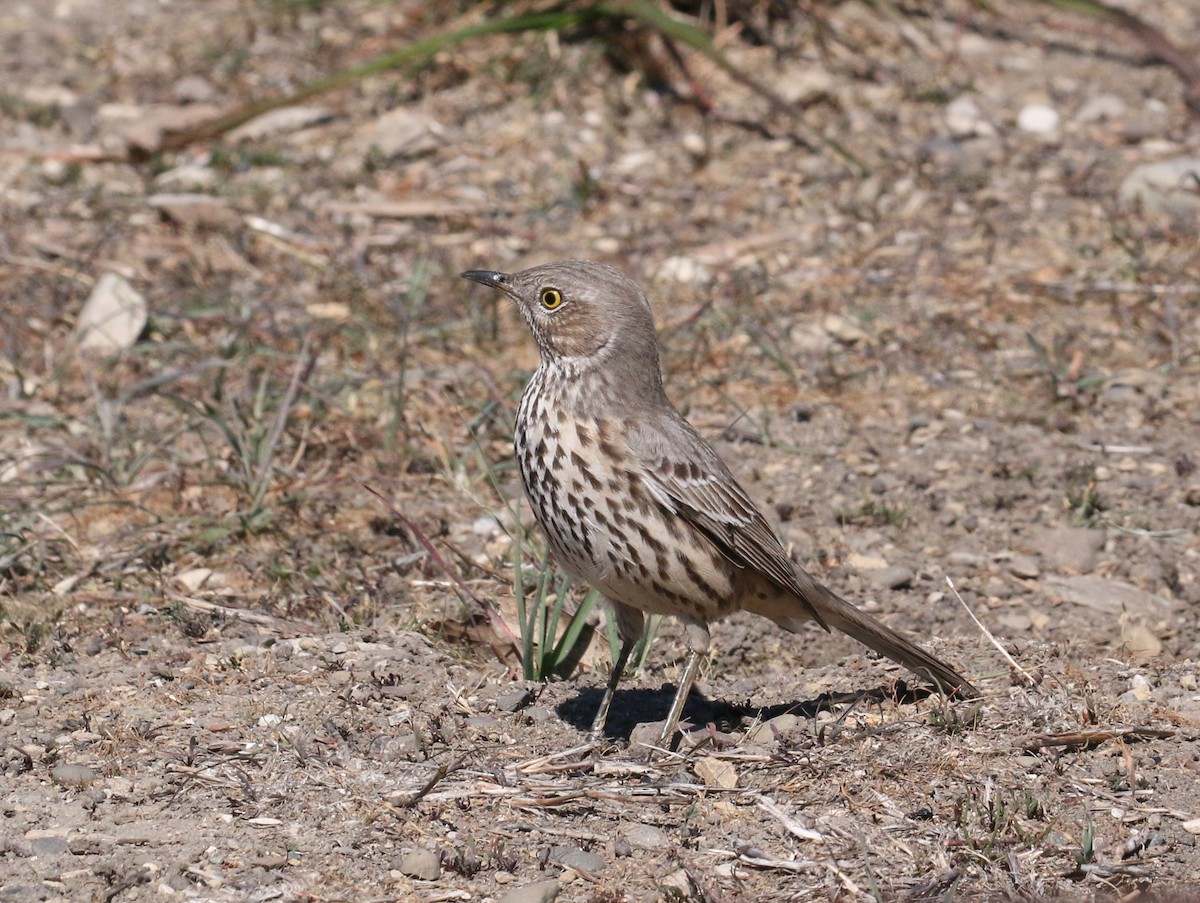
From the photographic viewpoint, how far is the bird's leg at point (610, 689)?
5.29 meters

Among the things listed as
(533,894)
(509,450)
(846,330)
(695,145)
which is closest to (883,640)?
(533,894)

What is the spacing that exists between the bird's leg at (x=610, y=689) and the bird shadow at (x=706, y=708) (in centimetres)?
6

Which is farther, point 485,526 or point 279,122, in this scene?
point 279,122

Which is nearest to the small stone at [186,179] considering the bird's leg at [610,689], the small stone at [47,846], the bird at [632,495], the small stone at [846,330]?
the small stone at [846,330]

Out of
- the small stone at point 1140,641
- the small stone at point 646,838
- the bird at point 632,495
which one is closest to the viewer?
the small stone at point 646,838

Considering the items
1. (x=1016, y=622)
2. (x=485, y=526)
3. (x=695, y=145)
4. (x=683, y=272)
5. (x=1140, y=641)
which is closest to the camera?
(x=1140, y=641)

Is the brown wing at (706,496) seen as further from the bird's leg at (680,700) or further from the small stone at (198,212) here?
the small stone at (198,212)

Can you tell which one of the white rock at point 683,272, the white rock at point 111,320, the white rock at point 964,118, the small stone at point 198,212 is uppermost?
the white rock at point 964,118

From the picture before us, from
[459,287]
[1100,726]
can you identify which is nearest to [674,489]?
[1100,726]

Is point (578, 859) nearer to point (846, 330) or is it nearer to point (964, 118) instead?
point (846, 330)

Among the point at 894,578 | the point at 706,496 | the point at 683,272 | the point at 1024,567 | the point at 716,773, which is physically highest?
the point at 706,496

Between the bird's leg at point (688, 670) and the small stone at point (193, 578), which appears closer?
the bird's leg at point (688, 670)

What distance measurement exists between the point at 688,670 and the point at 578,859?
40.4 inches

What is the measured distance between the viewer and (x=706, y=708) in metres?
5.64
